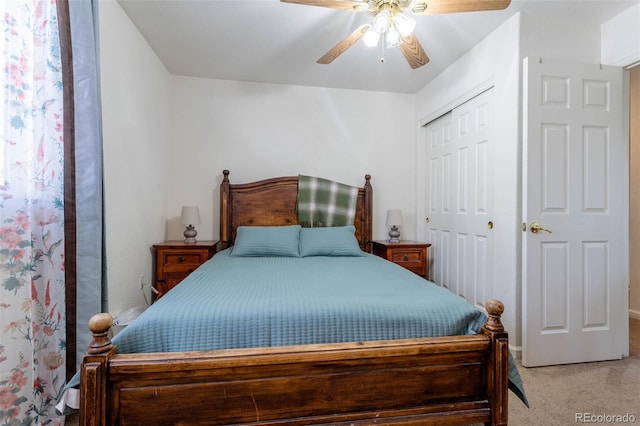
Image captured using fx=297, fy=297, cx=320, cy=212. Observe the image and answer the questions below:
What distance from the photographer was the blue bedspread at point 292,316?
3.67 ft

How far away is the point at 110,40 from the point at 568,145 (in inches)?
126

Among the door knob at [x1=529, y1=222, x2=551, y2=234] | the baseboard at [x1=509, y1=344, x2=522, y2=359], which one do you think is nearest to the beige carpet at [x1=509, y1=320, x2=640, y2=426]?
the baseboard at [x1=509, y1=344, x2=522, y2=359]

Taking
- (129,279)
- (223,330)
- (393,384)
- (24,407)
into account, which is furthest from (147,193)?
(393,384)

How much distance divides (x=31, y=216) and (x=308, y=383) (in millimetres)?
1362

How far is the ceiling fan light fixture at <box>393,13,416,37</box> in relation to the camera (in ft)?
5.21

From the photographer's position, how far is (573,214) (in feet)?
6.84

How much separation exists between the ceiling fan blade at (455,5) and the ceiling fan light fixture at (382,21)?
0.14 m

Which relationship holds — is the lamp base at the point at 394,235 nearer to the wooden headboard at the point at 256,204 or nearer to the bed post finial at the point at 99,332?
the wooden headboard at the point at 256,204

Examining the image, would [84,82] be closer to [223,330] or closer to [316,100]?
[223,330]

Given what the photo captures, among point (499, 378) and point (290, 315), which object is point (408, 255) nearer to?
point (499, 378)

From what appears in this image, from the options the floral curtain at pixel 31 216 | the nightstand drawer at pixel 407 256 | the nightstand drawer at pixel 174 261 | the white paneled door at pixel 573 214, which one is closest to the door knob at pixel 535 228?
the white paneled door at pixel 573 214

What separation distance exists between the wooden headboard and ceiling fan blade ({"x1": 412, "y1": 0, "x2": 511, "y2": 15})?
6.45 ft

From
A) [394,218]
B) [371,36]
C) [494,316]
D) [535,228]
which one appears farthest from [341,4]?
[394,218]

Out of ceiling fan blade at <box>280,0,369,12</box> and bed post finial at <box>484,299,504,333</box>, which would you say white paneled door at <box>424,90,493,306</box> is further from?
ceiling fan blade at <box>280,0,369,12</box>
